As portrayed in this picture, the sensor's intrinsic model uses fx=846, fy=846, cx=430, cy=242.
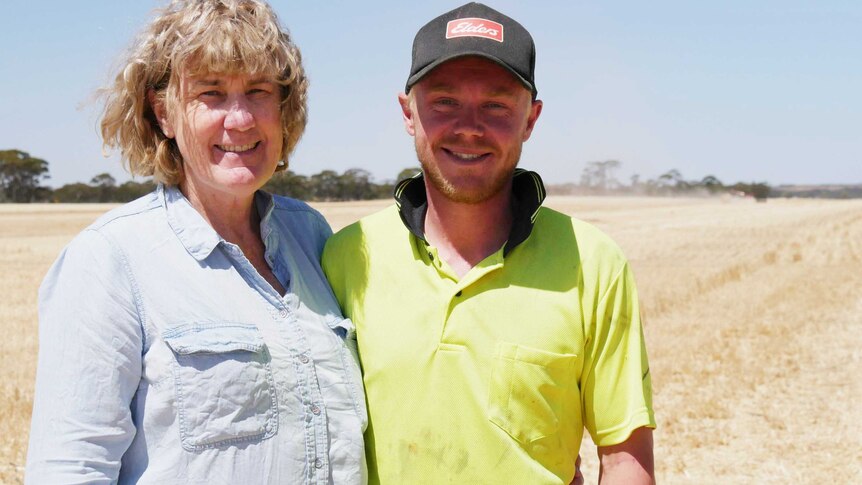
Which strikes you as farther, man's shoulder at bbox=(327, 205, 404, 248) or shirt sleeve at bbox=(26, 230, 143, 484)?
man's shoulder at bbox=(327, 205, 404, 248)

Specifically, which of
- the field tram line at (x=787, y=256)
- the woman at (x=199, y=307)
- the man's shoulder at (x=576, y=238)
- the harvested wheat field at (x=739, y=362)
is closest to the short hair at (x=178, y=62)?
the woman at (x=199, y=307)

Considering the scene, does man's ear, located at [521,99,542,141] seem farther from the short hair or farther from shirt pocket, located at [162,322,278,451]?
shirt pocket, located at [162,322,278,451]

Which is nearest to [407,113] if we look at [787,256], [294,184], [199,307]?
[199,307]

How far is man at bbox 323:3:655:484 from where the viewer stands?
2.47 m

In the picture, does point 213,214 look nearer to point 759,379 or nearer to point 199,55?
point 199,55

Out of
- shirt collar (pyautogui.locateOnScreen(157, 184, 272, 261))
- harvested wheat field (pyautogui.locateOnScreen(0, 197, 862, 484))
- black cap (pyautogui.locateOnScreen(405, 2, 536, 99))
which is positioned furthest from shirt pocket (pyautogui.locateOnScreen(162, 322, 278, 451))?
harvested wheat field (pyautogui.locateOnScreen(0, 197, 862, 484))

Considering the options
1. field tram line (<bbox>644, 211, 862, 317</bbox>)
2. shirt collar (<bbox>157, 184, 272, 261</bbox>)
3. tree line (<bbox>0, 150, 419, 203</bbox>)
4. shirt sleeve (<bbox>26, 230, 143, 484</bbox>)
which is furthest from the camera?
tree line (<bbox>0, 150, 419, 203</bbox>)

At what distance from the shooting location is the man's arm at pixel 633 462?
2.48 m

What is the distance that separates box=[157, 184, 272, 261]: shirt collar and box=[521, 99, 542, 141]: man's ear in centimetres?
105

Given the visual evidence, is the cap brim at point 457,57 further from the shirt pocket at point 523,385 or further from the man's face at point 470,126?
the shirt pocket at point 523,385

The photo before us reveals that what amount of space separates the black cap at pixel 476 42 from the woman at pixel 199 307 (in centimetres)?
41

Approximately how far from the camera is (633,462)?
2.50 meters

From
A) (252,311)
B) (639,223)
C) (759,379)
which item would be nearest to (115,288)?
(252,311)

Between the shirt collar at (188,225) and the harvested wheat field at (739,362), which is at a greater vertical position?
the shirt collar at (188,225)
